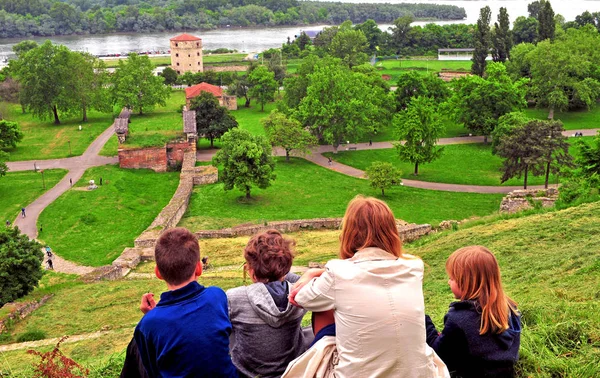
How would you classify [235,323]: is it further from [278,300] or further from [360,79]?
[360,79]

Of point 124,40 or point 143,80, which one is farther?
point 124,40

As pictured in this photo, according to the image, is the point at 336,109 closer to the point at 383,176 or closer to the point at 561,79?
the point at 383,176

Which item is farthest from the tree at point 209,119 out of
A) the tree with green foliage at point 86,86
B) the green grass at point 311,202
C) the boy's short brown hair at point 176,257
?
the boy's short brown hair at point 176,257

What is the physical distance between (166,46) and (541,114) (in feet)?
260

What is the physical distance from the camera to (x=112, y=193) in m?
32.3

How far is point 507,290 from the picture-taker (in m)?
10.9

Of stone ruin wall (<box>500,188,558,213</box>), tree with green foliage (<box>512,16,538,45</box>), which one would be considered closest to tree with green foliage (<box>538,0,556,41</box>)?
tree with green foliage (<box>512,16,538,45</box>)

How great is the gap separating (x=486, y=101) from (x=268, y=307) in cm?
3923

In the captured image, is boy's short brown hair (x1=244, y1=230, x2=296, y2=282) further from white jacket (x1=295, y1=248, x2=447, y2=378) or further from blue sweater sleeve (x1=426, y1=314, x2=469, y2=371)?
blue sweater sleeve (x1=426, y1=314, x2=469, y2=371)

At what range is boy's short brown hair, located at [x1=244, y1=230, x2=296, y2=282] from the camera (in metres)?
5.05

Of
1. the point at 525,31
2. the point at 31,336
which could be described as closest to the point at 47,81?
the point at 31,336

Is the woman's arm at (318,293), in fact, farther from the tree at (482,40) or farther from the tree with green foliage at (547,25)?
the tree with green foliage at (547,25)

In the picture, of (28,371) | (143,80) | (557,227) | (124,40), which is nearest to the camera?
(28,371)

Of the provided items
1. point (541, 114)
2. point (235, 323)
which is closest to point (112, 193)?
point (235, 323)
